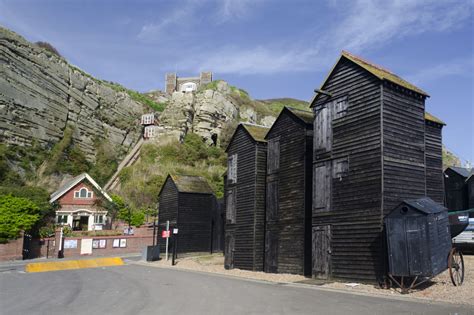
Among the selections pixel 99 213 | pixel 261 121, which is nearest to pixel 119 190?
pixel 99 213

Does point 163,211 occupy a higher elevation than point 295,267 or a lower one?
higher

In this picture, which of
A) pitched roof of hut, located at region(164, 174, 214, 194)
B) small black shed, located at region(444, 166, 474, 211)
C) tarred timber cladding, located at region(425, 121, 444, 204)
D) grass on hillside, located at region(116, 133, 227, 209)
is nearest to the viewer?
tarred timber cladding, located at region(425, 121, 444, 204)

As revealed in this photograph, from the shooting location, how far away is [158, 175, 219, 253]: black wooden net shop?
130 ft

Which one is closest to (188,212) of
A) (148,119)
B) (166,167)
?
(166,167)

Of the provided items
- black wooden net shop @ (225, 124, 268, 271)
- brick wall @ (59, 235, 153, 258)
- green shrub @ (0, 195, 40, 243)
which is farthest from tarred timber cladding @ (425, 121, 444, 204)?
green shrub @ (0, 195, 40, 243)

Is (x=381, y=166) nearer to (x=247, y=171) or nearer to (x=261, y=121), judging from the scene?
(x=247, y=171)

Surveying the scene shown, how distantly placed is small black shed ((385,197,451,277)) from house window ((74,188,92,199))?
41408 mm

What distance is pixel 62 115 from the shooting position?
67562 mm

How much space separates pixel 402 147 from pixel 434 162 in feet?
23.2

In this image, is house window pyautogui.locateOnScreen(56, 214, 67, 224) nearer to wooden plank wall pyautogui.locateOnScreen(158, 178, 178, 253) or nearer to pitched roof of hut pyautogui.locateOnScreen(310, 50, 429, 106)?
wooden plank wall pyautogui.locateOnScreen(158, 178, 178, 253)

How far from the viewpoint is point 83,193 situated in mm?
52062

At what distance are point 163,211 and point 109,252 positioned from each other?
640 cm

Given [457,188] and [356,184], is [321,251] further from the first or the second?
[457,188]

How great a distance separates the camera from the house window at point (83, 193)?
51334mm
